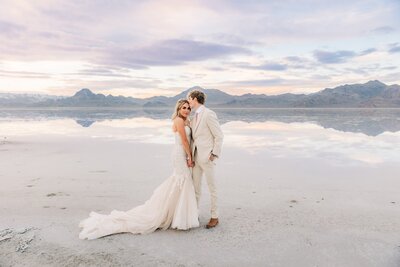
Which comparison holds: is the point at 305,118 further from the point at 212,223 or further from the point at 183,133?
the point at 183,133

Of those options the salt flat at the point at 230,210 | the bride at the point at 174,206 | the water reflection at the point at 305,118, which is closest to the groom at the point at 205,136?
the bride at the point at 174,206

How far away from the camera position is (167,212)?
218 inches

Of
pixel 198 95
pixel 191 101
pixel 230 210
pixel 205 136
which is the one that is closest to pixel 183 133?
pixel 205 136

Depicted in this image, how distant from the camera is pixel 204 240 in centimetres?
512

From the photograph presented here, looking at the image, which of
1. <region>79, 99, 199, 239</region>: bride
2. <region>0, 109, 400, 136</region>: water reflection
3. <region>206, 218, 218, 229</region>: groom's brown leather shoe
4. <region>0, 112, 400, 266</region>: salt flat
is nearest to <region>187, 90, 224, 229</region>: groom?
<region>206, 218, 218, 229</region>: groom's brown leather shoe

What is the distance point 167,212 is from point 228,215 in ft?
3.82

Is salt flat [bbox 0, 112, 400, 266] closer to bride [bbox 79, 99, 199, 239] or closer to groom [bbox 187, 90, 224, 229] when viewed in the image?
bride [bbox 79, 99, 199, 239]

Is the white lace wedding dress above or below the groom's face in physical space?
below

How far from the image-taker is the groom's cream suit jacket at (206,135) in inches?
216

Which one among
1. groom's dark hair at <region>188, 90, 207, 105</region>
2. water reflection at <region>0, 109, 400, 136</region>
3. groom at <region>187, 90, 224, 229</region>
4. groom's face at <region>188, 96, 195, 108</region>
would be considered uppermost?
groom's dark hair at <region>188, 90, 207, 105</region>

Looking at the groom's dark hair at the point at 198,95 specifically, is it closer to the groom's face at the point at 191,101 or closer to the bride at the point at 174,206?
the groom's face at the point at 191,101

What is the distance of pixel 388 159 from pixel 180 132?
8831 millimetres

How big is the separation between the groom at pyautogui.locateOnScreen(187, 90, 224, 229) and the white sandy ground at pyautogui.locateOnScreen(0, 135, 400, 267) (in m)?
0.84

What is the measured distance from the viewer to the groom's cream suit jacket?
5492 millimetres
